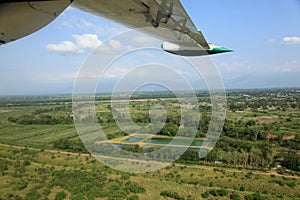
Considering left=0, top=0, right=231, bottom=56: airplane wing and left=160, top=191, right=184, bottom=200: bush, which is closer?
left=0, top=0, right=231, bottom=56: airplane wing

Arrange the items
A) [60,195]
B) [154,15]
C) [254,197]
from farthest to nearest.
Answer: [60,195] < [254,197] < [154,15]

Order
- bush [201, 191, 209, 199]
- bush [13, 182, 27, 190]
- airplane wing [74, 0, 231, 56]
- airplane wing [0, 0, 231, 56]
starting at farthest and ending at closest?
bush [13, 182, 27, 190] < bush [201, 191, 209, 199] < airplane wing [74, 0, 231, 56] < airplane wing [0, 0, 231, 56]

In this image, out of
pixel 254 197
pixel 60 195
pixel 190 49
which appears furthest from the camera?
pixel 60 195

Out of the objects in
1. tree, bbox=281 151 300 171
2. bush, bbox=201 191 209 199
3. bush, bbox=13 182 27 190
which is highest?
tree, bbox=281 151 300 171

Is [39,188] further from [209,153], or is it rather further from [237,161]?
[237,161]

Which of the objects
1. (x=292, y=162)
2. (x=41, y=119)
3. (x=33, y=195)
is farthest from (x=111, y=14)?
(x=41, y=119)

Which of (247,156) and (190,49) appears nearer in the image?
(190,49)

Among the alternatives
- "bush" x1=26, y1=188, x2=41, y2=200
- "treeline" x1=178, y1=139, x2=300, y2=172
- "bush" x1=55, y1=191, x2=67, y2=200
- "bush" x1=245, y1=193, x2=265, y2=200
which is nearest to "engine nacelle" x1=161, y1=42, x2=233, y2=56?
"bush" x1=245, y1=193, x2=265, y2=200

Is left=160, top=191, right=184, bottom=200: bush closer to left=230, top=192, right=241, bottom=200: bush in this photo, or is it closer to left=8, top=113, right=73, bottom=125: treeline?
left=230, top=192, right=241, bottom=200: bush

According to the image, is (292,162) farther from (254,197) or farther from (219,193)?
(219,193)
